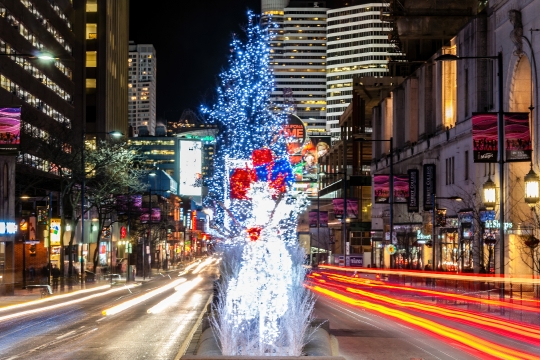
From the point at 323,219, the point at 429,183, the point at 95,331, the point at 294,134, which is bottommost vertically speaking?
the point at 95,331

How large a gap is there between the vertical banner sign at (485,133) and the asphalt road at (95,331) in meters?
12.9

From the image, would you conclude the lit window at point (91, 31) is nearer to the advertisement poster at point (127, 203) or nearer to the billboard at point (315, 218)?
the billboard at point (315, 218)

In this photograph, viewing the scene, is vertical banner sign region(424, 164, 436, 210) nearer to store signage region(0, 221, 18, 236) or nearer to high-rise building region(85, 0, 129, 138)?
store signage region(0, 221, 18, 236)

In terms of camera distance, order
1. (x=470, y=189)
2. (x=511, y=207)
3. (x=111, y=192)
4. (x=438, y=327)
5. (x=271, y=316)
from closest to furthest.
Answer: (x=271, y=316) < (x=438, y=327) < (x=511, y=207) < (x=470, y=189) < (x=111, y=192)

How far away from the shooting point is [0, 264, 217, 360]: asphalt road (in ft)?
68.7

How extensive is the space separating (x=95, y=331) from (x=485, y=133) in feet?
56.8

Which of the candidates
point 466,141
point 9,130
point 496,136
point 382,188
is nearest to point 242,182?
point 496,136

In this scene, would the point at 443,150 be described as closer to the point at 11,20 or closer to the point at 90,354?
the point at 11,20

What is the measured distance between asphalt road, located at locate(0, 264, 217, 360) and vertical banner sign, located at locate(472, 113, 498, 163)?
42.3ft

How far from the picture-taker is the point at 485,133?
35.2 m

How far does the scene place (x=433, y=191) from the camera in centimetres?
6625

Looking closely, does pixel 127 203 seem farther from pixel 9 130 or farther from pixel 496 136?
pixel 496 136

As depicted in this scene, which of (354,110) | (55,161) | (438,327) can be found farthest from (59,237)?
(354,110)

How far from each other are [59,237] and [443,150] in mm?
29457
